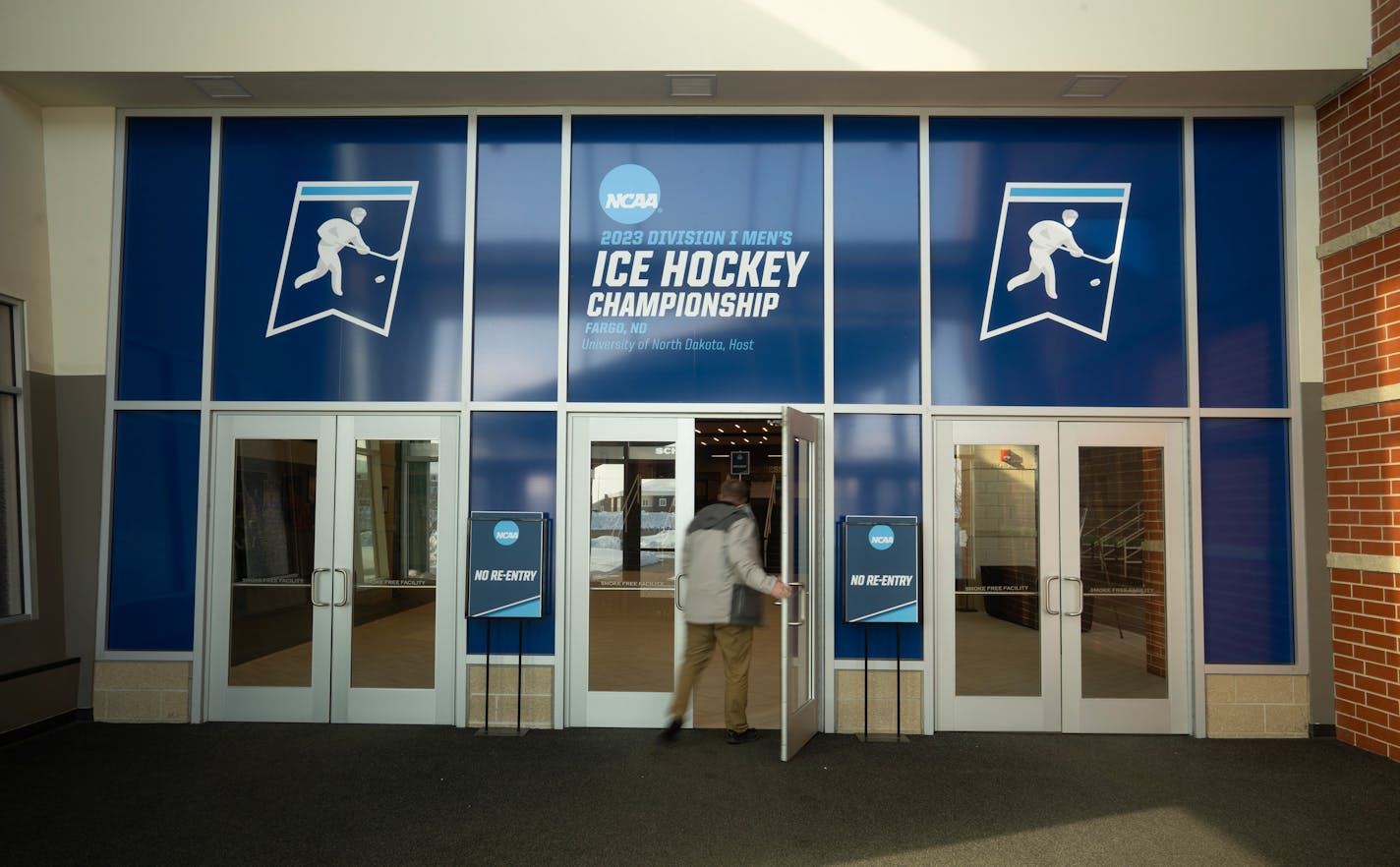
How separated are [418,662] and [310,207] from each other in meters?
3.41

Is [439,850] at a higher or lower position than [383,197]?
lower

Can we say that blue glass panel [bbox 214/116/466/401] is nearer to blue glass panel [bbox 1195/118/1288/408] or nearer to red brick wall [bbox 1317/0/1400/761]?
blue glass panel [bbox 1195/118/1288/408]

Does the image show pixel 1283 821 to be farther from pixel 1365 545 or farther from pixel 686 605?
pixel 686 605

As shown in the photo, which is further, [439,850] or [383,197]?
[383,197]

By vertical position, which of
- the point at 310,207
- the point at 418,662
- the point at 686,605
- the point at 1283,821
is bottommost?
the point at 1283,821

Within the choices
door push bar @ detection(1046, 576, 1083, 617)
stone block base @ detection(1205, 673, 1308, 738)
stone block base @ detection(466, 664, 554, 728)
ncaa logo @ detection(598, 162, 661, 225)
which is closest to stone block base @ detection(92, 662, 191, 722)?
stone block base @ detection(466, 664, 554, 728)

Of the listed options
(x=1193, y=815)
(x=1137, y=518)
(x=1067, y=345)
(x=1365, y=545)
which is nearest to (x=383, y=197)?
(x=1067, y=345)

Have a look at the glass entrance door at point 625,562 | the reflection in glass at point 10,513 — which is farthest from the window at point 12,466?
the glass entrance door at point 625,562

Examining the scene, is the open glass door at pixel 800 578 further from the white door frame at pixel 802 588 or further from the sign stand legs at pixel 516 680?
the sign stand legs at pixel 516 680

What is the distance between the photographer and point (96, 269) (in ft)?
21.0

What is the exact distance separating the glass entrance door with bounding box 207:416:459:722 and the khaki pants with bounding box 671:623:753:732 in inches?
66.6

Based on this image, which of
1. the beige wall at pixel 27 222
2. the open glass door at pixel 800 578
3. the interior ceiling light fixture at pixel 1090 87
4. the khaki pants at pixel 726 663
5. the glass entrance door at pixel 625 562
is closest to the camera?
the open glass door at pixel 800 578

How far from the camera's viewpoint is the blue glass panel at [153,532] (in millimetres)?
6270

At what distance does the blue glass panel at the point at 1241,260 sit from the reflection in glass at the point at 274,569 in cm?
649
